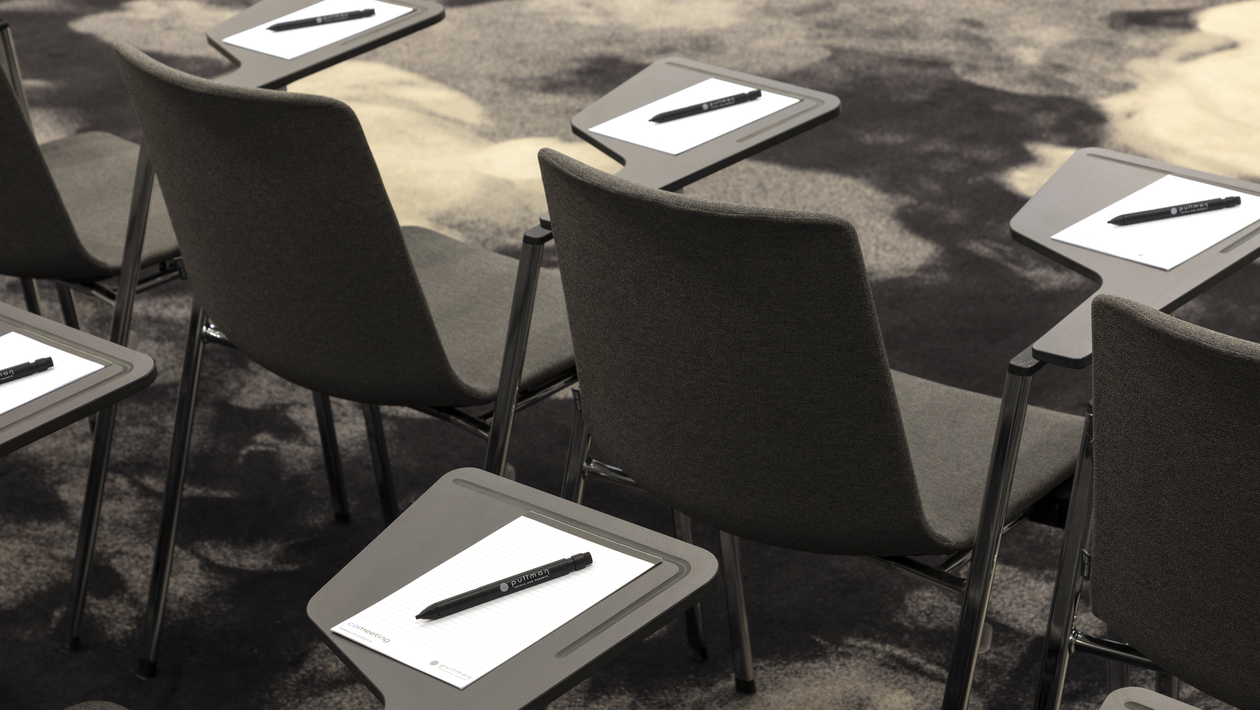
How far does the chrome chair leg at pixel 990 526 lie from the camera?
146 cm


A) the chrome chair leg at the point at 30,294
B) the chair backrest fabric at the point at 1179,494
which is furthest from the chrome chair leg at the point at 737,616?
the chrome chair leg at the point at 30,294

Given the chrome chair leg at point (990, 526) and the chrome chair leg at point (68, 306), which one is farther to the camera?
the chrome chair leg at point (68, 306)

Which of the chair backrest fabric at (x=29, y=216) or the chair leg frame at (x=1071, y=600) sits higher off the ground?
the chair backrest fabric at (x=29, y=216)

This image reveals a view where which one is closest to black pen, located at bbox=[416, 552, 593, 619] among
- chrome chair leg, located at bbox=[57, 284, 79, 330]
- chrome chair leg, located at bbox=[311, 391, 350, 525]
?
chrome chair leg, located at bbox=[311, 391, 350, 525]

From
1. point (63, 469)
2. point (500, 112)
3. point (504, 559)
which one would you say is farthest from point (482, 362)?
point (500, 112)

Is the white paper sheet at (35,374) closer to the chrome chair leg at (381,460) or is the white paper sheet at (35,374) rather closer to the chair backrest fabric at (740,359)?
the chair backrest fabric at (740,359)

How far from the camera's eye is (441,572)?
115cm

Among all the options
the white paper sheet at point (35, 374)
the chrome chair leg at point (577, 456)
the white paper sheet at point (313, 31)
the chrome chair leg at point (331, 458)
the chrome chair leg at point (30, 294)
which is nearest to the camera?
the white paper sheet at point (35, 374)

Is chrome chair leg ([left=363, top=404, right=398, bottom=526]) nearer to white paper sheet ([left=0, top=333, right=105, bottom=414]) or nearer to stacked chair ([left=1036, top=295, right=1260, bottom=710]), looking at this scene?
white paper sheet ([left=0, top=333, right=105, bottom=414])

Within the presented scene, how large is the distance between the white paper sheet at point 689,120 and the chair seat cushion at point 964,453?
0.46 meters

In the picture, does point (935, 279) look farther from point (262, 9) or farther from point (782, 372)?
point (782, 372)

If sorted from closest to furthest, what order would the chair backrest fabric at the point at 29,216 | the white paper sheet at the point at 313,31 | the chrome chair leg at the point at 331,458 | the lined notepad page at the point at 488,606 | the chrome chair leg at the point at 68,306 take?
the lined notepad page at the point at 488,606
the chair backrest fabric at the point at 29,216
the white paper sheet at the point at 313,31
the chrome chair leg at the point at 331,458
the chrome chair leg at the point at 68,306

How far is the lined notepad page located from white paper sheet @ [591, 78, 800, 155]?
901 millimetres

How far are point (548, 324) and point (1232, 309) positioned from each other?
69.7 inches
